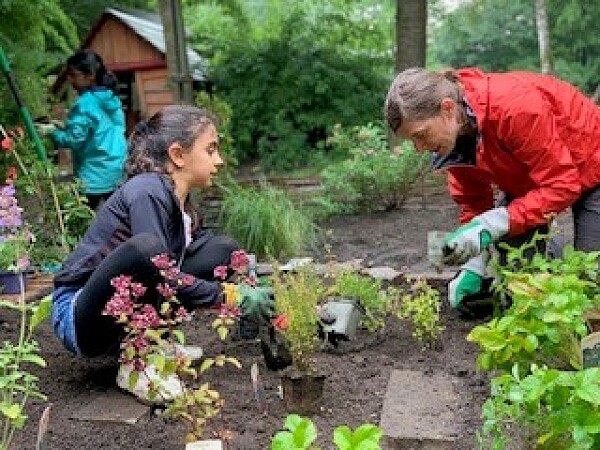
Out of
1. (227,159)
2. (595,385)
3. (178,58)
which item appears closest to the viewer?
(595,385)

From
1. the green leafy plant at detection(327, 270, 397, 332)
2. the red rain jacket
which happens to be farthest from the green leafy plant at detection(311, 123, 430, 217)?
the red rain jacket

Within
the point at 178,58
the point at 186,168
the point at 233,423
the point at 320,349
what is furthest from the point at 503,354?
the point at 178,58

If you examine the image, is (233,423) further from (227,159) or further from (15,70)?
(227,159)

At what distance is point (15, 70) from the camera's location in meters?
5.38

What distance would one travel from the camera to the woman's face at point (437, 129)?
9.42 ft

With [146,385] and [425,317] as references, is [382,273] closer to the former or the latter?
[425,317]

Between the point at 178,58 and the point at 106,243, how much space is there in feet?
12.4

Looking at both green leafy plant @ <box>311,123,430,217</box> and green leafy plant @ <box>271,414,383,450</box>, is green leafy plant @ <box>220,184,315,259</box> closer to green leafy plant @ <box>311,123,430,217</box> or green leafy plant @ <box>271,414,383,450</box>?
green leafy plant @ <box>311,123,430,217</box>

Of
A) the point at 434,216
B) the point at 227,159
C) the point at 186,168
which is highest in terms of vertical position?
the point at 186,168

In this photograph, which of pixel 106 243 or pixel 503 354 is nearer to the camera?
pixel 503 354

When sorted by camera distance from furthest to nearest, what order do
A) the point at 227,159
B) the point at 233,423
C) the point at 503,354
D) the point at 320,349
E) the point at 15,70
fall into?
the point at 227,159, the point at 15,70, the point at 320,349, the point at 233,423, the point at 503,354

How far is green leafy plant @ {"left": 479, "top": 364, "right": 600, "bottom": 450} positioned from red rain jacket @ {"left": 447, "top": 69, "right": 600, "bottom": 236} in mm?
1154

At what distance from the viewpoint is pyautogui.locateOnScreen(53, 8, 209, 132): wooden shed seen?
1086 centimetres

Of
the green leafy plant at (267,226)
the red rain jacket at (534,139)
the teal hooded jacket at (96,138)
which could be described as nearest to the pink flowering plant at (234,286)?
the red rain jacket at (534,139)
